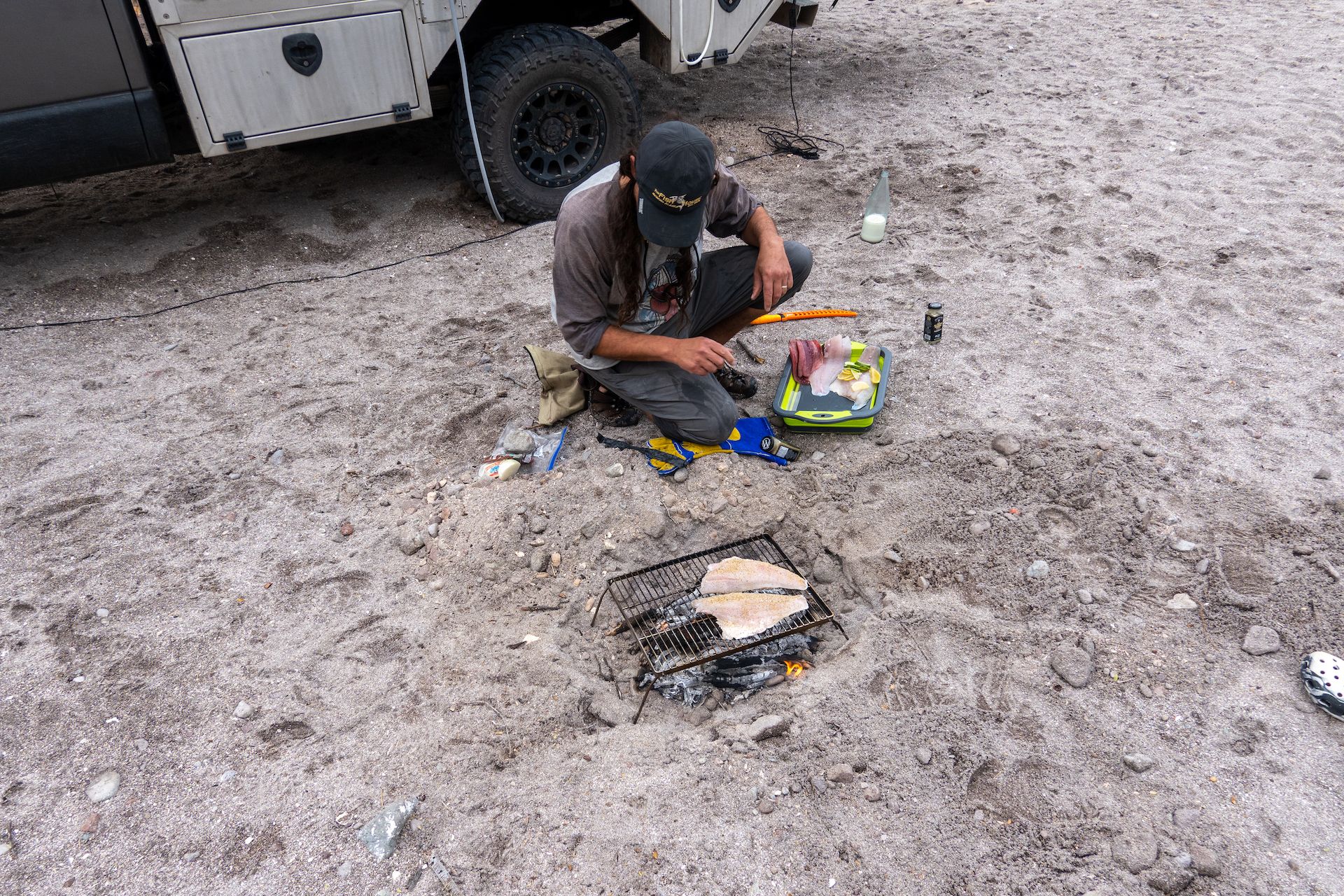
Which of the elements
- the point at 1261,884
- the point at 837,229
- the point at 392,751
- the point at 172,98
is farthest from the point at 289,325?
the point at 1261,884

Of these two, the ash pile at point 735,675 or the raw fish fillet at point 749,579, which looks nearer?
the ash pile at point 735,675

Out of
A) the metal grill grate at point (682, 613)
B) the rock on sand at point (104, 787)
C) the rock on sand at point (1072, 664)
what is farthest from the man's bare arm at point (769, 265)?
the rock on sand at point (104, 787)

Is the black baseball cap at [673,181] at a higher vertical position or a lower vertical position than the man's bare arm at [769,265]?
higher

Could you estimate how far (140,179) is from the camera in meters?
5.75

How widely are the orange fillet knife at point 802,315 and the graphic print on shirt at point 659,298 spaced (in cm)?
86

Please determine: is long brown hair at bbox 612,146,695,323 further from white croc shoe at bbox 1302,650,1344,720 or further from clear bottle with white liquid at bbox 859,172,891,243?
white croc shoe at bbox 1302,650,1344,720

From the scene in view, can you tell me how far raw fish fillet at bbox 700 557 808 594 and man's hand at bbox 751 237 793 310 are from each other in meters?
1.12

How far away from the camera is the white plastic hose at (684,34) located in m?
5.14

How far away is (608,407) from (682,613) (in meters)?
1.19

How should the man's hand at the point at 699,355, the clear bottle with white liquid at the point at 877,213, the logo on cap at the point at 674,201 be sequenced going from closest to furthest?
the logo on cap at the point at 674,201 < the man's hand at the point at 699,355 < the clear bottle with white liquid at the point at 877,213

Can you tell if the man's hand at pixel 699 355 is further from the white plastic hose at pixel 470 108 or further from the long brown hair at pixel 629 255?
the white plastic hose at pixel 470 108

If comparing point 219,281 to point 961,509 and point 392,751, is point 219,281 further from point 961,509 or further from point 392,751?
point 961,509

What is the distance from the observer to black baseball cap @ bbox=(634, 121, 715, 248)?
8.72 ft

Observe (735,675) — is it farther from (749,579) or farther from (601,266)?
(601,266)
